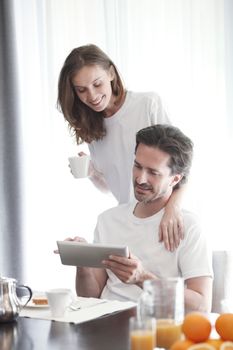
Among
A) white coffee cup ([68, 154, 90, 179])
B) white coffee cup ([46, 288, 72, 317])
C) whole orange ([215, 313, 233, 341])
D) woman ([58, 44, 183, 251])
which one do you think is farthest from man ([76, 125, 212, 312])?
whole orange ([215, 313, 233, 341])

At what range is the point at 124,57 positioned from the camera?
3.82 m

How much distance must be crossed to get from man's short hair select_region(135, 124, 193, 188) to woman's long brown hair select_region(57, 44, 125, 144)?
13.6 inches

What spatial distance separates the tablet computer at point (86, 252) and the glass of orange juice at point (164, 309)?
73 cm

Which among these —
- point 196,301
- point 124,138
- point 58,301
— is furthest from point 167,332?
point 124,138

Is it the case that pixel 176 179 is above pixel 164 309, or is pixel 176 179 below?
above

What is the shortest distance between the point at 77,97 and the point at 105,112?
14 cm

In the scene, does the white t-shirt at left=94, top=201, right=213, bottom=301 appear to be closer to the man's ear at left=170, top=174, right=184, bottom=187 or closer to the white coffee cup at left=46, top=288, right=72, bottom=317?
the man's ear at left=170, top=174, right=184, bottom=187

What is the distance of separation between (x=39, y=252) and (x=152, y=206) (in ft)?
4.99

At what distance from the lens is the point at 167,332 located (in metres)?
1.53

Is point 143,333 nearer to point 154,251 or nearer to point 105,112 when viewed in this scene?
point 154,251

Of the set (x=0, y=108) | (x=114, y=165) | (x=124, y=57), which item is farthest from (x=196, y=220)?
(x=0, y=108)

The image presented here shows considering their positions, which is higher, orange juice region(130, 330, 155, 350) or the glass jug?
orange juice region(130, 330, 155, 350)

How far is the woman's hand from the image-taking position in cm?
252

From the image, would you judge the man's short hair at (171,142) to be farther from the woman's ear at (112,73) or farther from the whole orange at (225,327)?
the whole orange at (225,327)
